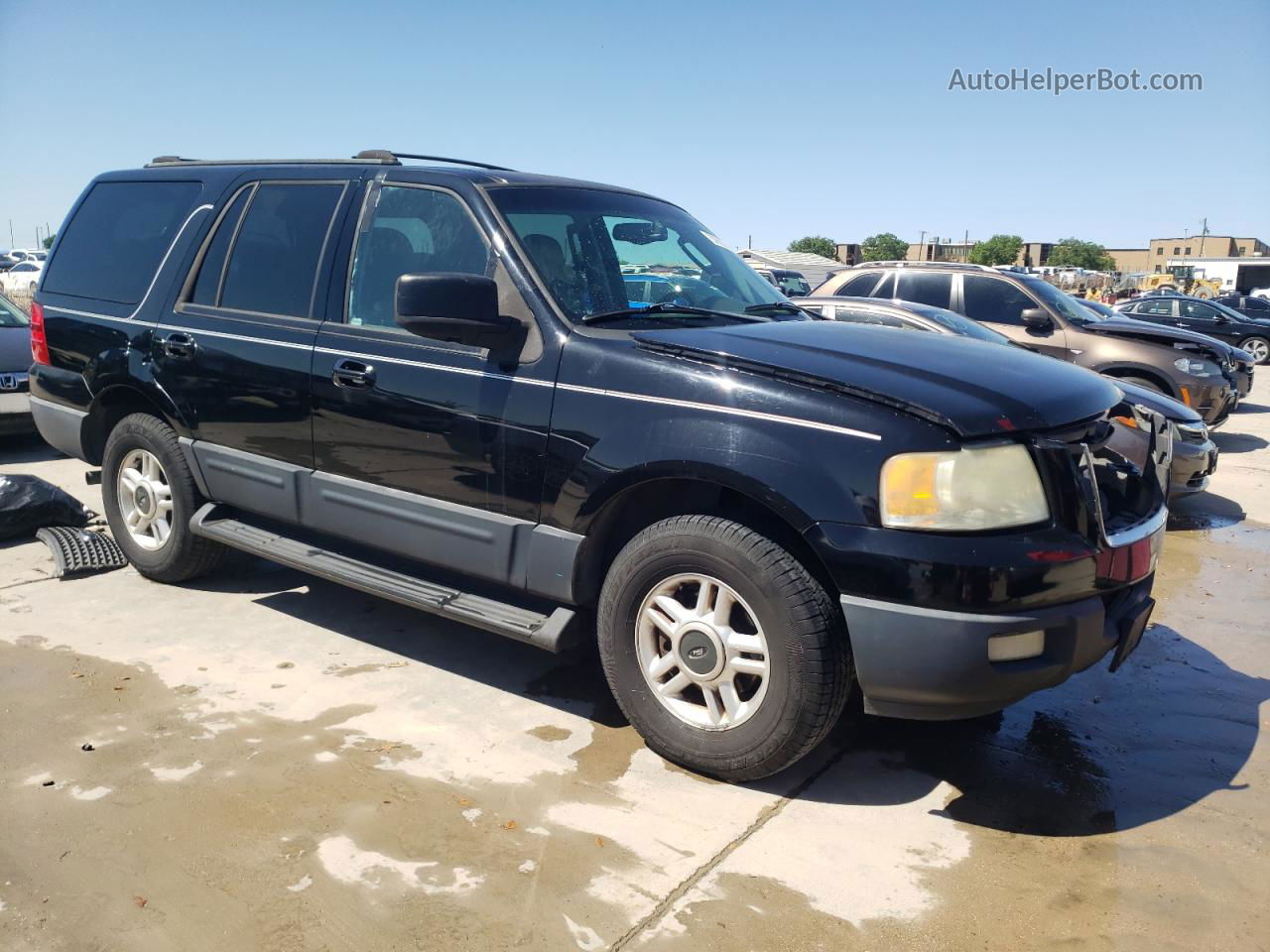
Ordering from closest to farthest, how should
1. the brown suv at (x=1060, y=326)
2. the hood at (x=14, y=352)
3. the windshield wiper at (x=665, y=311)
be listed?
the windshield wiper at (x=665, y=311) < the hood at (x=14, y=352) < the brown suv at (x=1060, y=326)

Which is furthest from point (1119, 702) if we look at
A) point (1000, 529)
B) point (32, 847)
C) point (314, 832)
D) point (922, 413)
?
point (32, 847)

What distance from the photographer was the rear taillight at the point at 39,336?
5.47 meters

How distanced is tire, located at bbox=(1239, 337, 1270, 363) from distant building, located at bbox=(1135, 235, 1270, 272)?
10519 centimetres

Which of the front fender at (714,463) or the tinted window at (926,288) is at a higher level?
the tinted window at (926,288)

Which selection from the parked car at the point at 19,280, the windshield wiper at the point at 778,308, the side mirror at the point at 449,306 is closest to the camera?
the side mirror at the point at 449,306

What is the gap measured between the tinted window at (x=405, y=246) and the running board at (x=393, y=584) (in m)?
1.00

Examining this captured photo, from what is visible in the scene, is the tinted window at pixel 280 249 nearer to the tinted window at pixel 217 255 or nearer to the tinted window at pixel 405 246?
the tinted window at pixel 217 255

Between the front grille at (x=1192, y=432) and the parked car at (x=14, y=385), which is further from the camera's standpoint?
the parked car at (x=14, y=385)

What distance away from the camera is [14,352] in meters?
8.18

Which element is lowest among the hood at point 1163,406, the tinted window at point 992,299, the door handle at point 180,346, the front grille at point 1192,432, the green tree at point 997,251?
the front grille at point 1192,432

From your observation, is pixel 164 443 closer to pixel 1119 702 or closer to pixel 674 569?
pixel 674 569

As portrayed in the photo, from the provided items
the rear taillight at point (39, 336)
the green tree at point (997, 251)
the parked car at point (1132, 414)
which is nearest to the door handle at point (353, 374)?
the parked car at point (1132, 414)

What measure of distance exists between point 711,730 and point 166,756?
1852 millimetres

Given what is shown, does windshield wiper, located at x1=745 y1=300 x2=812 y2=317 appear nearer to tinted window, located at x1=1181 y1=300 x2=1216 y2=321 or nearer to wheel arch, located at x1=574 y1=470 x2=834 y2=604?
wheel arch, located at x1=574 y1=470 x2=834 y2=604
